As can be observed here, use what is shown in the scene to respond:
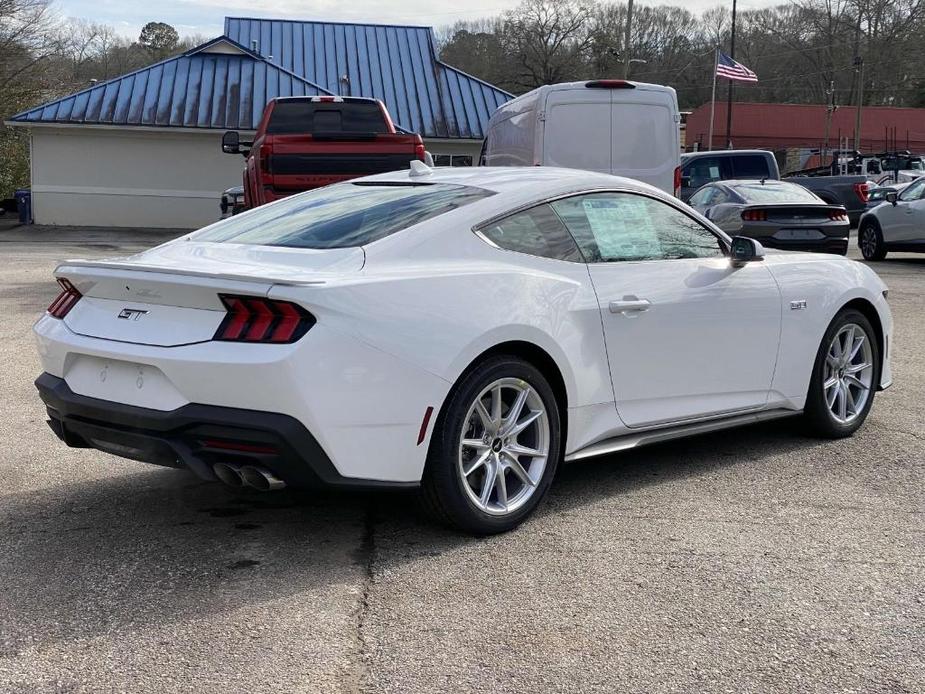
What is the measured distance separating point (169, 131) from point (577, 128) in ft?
62.9

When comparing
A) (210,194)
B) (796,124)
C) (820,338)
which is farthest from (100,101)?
(796,124)

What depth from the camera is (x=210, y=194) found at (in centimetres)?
3000

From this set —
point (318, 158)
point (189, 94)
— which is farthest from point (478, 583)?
point (189, 94)

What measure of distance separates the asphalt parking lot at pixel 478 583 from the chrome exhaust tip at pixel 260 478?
0.33 m

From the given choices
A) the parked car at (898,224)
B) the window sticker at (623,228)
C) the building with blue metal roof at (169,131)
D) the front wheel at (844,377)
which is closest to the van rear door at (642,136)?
the front wheel at (844,377)

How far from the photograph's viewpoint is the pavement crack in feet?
10.5

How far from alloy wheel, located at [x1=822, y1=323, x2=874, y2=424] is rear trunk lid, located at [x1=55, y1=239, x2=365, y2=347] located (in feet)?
10.3

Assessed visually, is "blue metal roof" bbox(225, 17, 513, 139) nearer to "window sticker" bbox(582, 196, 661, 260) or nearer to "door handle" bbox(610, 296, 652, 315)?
"window sticker" bbox(582, 196, 661, 260)

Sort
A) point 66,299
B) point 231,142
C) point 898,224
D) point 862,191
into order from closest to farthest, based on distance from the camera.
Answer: point 66,299 < point 231,142 < point 898,224 < point 862,191

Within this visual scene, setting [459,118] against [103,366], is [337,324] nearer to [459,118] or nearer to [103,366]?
[103,366]

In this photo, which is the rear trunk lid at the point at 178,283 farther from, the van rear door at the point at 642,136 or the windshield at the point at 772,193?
the windshield at the point at 772,193

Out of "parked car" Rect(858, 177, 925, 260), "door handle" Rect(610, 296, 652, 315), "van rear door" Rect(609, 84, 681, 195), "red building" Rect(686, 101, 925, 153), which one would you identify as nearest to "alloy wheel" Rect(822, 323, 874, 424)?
"door handle" Rect(610, 296, 652, 315)

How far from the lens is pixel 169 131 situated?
29031mm

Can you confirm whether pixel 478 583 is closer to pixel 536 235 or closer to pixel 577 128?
pixel 536 235
